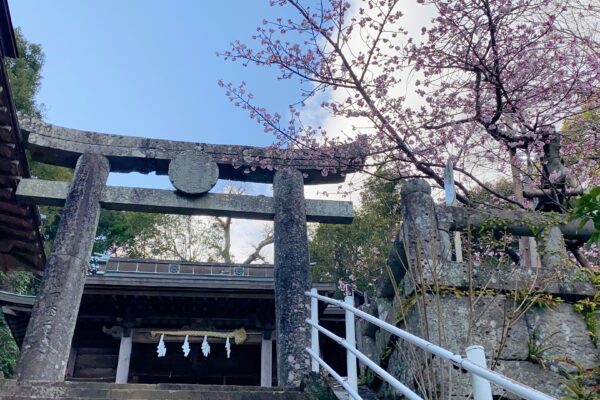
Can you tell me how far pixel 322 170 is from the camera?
6516 mm

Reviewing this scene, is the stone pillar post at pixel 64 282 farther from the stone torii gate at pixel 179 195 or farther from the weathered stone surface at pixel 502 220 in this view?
the weathered stone surface at pixel 502 220

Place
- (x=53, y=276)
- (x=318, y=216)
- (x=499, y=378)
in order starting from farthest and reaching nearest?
(x=318, y=216), (x=53, y=276), (x=499, y=378)

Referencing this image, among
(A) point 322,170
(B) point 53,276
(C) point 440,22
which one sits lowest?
(B) point 53,276

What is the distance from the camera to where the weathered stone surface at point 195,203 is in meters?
6.18

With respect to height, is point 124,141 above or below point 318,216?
above

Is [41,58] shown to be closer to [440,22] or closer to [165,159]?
[165,159]

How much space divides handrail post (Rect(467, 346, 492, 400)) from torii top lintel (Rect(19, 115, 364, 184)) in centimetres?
492

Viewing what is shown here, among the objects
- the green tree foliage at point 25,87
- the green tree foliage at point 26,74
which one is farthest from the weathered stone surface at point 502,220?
the green tree foliage at point 26,74

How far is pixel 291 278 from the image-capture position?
5621 mm

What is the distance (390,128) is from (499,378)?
471 cm

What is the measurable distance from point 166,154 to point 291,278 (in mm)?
2369

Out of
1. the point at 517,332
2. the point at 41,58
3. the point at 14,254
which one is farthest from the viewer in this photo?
the point at 41,58

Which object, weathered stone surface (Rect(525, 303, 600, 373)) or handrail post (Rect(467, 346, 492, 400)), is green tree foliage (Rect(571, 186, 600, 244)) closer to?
weathered stone surface (Rect(525, 303, 600, 373))

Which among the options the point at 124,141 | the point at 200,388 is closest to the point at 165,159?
the point at 124,141
